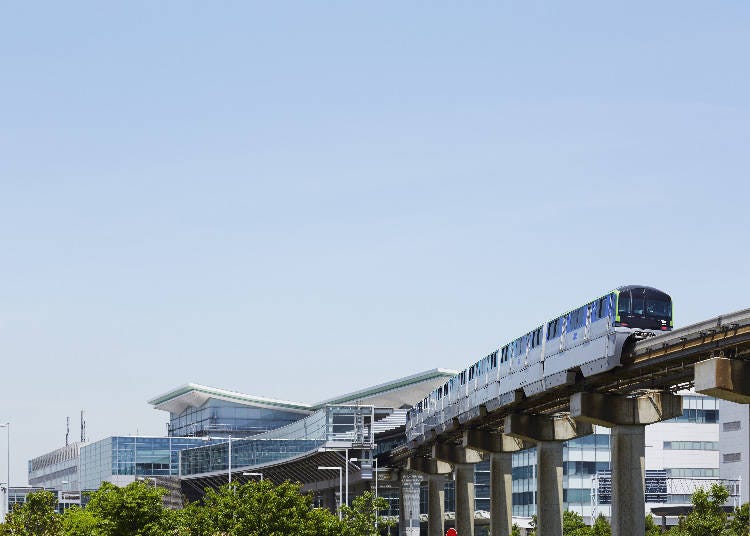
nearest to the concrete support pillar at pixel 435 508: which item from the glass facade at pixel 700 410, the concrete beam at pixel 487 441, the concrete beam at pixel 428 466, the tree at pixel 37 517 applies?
the concrete beam at pixel 428 466

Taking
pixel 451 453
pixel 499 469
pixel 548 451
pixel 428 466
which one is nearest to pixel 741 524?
pixel 499 469

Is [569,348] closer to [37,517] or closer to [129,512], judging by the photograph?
[129,512]

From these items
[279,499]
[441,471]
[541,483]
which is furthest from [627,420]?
[441,471]

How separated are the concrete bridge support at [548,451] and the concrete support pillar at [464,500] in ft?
90.2

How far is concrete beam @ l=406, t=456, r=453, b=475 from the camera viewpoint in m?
122

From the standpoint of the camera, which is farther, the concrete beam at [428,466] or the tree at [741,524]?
the concrete beam at [428,466]

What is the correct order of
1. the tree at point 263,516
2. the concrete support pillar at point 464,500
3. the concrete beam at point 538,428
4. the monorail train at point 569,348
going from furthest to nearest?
the concrete support pillar at point 464,500
the tree at point 263,516
the concrete beam at point 538,428
the monorail train at point 569,348

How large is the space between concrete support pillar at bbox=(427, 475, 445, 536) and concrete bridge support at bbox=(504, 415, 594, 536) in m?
41.5

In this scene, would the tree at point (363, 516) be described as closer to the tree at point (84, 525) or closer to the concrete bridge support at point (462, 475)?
the concrete bridge support at point (462, 475)

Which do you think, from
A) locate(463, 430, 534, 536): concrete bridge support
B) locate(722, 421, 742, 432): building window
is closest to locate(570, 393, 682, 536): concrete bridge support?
locate(463, 430, 534, 536): concrete bridge support

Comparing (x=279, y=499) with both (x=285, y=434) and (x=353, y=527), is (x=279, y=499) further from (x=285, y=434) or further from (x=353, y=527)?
(x=285, y=434)

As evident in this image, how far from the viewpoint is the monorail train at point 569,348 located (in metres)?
61.5

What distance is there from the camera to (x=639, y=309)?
204 feet

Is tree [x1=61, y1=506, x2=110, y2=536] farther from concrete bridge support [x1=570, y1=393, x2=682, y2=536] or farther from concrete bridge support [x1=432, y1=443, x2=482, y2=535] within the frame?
concrete bridge support [x1=432, y1=443, x2=482, y2=535]
